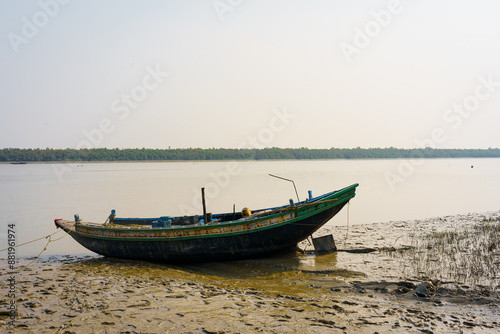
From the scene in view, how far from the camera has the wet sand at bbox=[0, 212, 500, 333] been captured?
6973mm

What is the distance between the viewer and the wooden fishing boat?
1163 centimetres

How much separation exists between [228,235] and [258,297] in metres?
3.23

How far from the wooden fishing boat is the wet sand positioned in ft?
1.24

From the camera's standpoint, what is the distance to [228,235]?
1163cm

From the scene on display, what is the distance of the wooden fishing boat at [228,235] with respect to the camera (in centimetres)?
1163

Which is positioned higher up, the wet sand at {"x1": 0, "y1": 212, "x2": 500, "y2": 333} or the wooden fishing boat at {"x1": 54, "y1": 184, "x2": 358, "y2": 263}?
the wooden fishing boat at {"x1": 54, "y1": 184, "x2": 358, "y2": 263}

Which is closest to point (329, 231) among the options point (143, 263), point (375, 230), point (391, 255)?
point (375, 230)

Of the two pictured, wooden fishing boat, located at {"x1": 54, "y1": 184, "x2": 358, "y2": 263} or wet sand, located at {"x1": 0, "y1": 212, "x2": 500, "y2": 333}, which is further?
wooden fishing boat, located at {"x1": 54, "y1": 184, "x2": 358, "y2": 263}

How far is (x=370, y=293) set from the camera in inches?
342

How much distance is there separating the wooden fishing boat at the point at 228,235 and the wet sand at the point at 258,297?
377mm

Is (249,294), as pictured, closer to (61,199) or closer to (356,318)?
(356,318)

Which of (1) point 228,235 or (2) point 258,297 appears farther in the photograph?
(1) point 228,235

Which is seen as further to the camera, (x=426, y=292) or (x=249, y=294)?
(x=249, y=294)

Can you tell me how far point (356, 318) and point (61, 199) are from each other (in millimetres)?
29308
